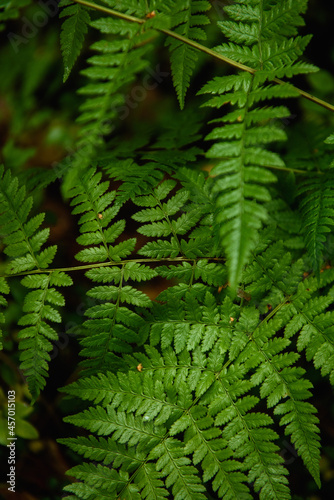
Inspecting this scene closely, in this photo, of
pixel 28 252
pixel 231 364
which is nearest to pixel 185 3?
pixel 28 252

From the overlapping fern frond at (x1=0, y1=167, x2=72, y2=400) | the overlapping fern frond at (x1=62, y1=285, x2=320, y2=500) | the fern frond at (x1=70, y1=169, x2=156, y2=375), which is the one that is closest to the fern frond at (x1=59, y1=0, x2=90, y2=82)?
the fern frond at (x1=70, y1=169, x2=156, y2=375)

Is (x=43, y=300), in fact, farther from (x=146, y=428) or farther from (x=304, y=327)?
(x=304, y=327)

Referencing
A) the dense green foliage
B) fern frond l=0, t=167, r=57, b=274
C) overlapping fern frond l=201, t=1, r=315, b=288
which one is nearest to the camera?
overlapping fern frond l=201, t=1, r=315, b=288

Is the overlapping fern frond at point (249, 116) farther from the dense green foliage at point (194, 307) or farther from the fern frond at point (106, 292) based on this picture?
the fern frond at point (106, 292)

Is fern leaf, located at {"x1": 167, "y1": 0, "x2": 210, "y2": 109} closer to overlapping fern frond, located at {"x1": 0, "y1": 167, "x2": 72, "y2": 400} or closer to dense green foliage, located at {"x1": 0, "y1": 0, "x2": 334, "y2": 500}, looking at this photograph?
dense green foliage, located at {"x1": 0, "y1": 0, "x2": 334, "y2": 500}

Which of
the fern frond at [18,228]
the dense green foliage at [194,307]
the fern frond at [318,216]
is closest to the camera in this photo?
the dense green foliage at [194,307]

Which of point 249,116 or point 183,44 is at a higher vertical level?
point 183,44

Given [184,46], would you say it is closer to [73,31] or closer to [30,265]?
[73,31]

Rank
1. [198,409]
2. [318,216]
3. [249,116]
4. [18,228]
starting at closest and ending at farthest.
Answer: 1. [249,116]
2. [198,409]
3. [318,216]
4. [18,228]

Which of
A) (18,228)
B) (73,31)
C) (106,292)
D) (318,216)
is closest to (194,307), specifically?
Answer: (106,292)

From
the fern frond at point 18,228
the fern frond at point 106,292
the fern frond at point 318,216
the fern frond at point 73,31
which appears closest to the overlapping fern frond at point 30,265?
the fern frond at point 18,228
